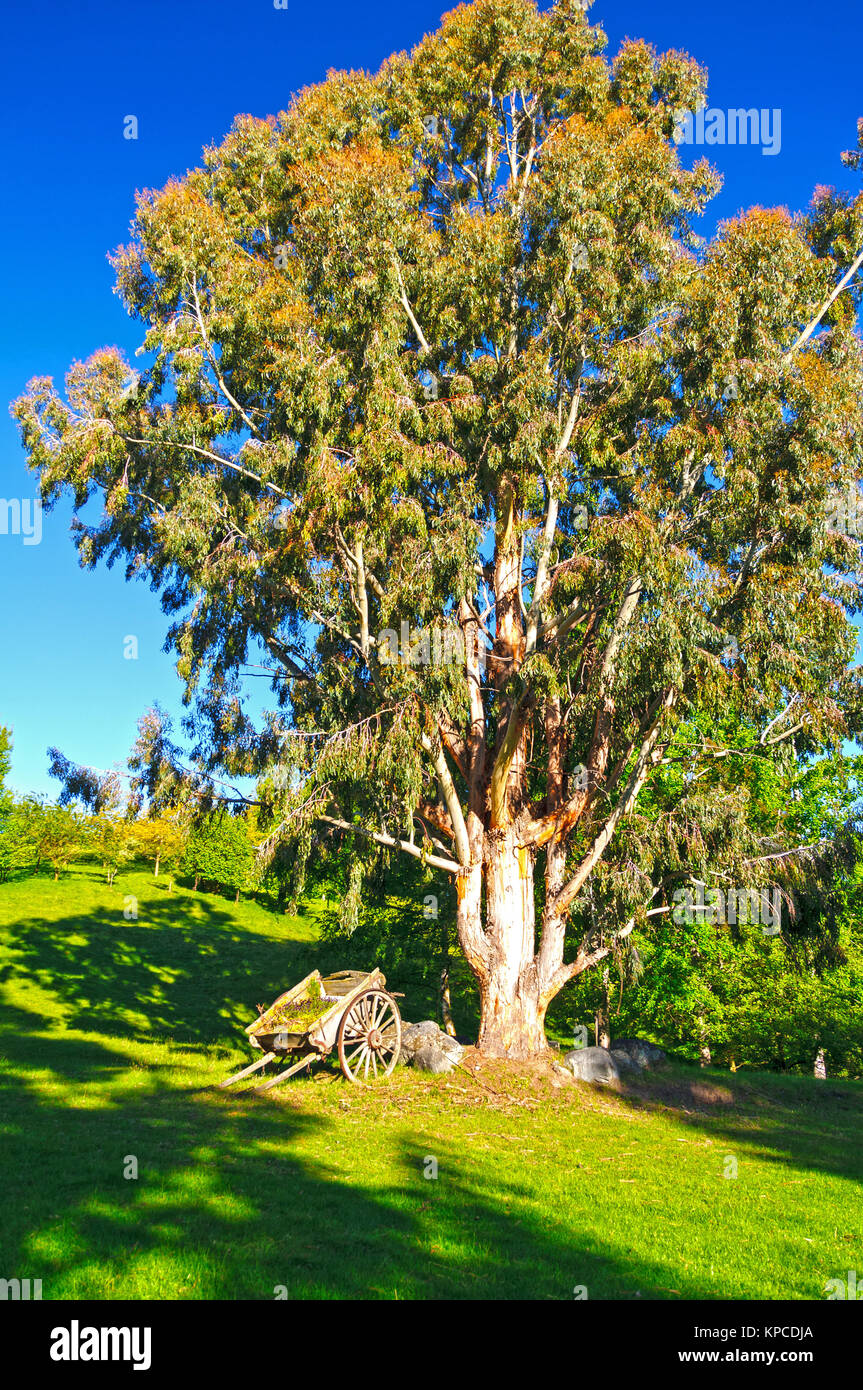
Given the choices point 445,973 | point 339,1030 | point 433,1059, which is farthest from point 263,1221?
point 445,973

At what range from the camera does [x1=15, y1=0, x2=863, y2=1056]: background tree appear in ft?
39.8

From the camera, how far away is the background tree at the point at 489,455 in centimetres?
1213

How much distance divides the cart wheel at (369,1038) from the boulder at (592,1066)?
3312mm

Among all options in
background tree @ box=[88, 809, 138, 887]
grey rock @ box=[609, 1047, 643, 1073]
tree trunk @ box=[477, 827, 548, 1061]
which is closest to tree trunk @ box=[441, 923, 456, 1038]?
grey rock @ box=[609, 1047, 643, 1073]

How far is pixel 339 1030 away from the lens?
11656 millimetres

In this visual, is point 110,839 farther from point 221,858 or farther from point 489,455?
point 489,455

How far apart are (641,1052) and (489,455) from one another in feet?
38.8

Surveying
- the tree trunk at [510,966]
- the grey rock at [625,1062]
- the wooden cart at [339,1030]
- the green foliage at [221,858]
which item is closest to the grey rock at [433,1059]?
the wooden cart at [339,1030]

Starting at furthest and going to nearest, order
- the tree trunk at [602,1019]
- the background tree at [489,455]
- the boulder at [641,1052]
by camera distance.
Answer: the tree trunk at [602,1019]
the boulder at [641,1052]
the background tree at [489,455]

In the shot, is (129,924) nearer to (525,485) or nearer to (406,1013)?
(406,1013)

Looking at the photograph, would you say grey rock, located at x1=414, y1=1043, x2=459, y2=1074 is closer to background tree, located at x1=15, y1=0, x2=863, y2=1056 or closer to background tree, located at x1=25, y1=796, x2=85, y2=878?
background tree, located at x1=15, y1=0, x2=863, y2=1056

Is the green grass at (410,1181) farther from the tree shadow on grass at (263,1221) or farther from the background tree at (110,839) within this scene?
the background tree at (110,839)

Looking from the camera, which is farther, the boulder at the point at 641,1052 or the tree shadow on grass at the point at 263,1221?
the boulder at the point at 641,1052

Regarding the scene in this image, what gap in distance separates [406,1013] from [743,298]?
1906 cm
